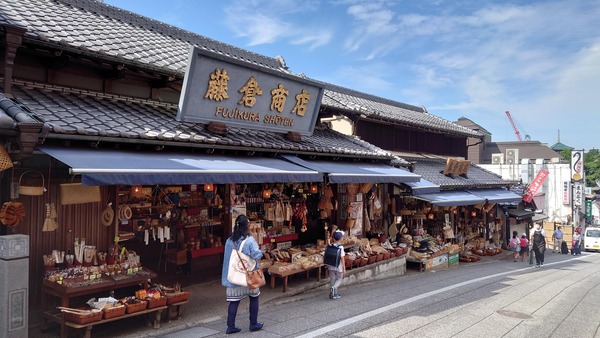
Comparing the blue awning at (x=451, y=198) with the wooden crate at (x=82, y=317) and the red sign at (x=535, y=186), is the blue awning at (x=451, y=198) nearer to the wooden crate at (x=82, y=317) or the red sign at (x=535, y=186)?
the red sign at (x=535, y=186)

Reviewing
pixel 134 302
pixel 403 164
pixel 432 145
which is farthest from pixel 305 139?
pixel 432 145

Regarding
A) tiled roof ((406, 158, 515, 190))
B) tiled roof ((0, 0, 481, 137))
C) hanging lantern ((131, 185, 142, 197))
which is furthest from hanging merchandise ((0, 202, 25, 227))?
tiled roof ((406, 158, 515, 190))

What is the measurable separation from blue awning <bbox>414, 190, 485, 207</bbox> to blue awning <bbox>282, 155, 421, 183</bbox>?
3449 mm

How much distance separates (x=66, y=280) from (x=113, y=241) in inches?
64.2

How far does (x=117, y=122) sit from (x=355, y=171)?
23.0ft

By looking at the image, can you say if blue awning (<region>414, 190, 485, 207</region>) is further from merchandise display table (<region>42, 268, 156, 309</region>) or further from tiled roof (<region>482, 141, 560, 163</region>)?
tiled roof (<region>482, 141, 560, 163</region>)

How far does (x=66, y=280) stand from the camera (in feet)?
24.4

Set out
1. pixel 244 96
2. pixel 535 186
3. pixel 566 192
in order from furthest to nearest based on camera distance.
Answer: pixel 566 192 → pixel 535 186 → pixel 244 96

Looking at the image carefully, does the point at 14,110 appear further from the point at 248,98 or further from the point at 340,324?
the point at 340,324

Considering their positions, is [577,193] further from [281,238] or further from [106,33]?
[106,33]

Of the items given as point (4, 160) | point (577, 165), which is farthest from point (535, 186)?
point (4, 160)

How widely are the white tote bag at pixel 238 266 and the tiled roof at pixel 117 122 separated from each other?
2898mm

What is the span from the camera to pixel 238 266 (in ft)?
24.0

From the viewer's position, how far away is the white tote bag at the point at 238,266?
23.8 feet
